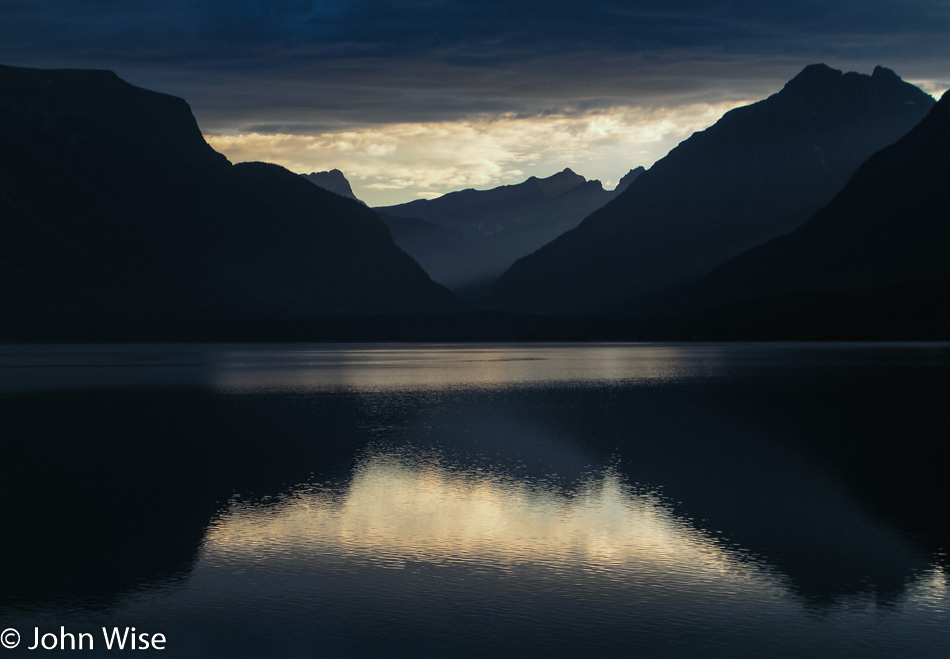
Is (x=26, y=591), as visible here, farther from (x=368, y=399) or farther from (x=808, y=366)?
(x=808, y=366)

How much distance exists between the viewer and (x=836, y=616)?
24844mm

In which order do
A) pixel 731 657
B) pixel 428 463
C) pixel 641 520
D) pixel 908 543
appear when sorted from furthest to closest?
pixel 428 463 < pixel 641 520 < pixel 908 543 < pixel 731 657

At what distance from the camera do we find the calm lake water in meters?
23.8

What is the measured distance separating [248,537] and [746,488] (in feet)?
67.6

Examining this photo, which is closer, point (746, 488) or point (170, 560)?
point (170, 560)

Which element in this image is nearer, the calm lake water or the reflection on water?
the calm lake water

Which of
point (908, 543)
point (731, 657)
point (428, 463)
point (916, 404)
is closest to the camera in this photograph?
point (731, 657)

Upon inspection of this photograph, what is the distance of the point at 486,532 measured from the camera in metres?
33.7

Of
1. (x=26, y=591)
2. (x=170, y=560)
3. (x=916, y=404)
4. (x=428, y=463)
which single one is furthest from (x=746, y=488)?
(x=916, y=404)

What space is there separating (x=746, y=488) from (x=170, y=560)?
23.5 m

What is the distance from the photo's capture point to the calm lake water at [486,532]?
23.8 meters

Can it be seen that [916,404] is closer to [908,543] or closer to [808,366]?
[908,543]

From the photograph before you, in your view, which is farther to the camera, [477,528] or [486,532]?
[477,528]

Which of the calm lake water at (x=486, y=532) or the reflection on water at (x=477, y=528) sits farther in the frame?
the reflection on water at (x=477, y=528)
